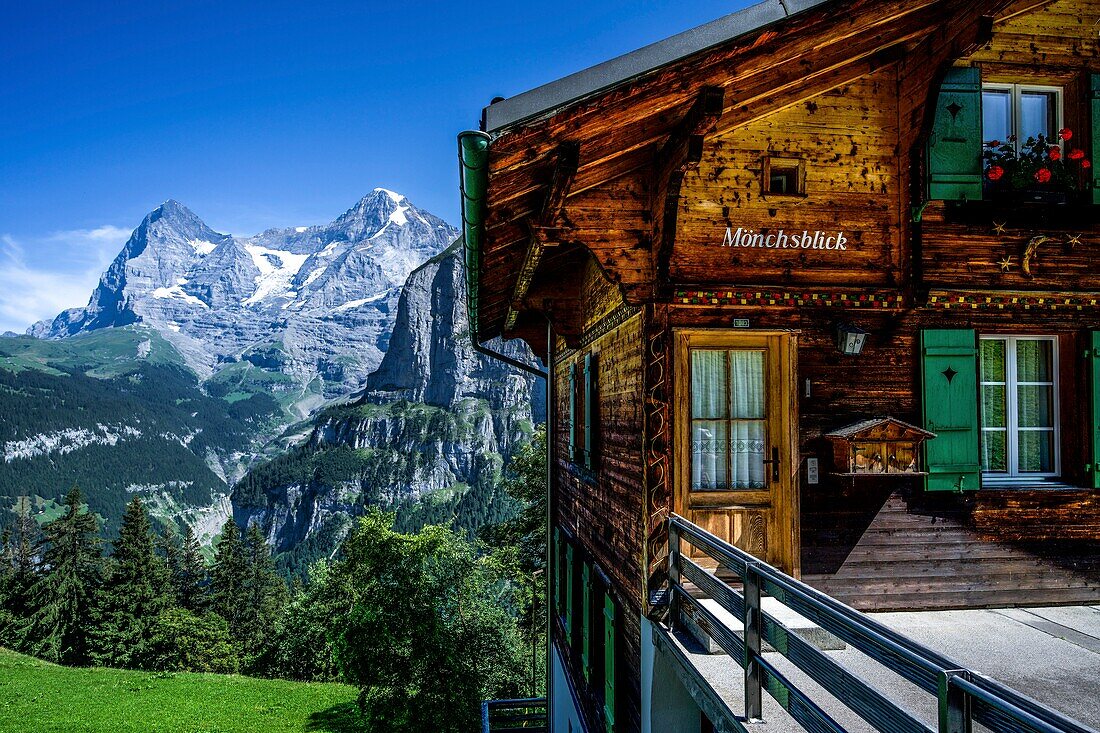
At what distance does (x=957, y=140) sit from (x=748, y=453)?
3.47 metres

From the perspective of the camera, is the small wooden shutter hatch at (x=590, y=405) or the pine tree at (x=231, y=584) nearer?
the small wooden shutter hatch at (x=590, y=405)

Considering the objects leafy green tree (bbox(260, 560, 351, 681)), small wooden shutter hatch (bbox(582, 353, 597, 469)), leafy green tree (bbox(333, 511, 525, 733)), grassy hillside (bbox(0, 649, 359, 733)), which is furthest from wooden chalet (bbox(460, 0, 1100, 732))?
leafy green tree (bbox(260, 560, 351, 681))

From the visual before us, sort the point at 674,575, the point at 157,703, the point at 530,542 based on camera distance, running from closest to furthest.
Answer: the point at 674,575 < the point at 157,703 < the point at 530,542

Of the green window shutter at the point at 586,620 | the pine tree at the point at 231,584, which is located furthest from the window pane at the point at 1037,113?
the pine tree at the point at 231,584

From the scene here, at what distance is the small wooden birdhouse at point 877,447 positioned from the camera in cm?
601

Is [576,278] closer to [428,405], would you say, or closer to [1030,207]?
[1030,207]

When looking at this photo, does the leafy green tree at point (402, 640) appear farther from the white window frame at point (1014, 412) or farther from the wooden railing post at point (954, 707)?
the wooden railing post at point (954, 707)

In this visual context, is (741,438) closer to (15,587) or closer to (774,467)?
(774,467)

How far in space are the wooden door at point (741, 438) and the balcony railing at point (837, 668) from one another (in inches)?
32.3

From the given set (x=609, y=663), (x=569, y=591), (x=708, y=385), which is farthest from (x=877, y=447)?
(x=569, y=591)

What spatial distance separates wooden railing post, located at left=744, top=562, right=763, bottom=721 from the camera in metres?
3.95

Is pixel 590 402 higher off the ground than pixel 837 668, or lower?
higher

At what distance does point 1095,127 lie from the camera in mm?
6422

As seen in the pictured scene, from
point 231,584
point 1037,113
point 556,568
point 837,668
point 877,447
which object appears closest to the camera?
point 837,668
